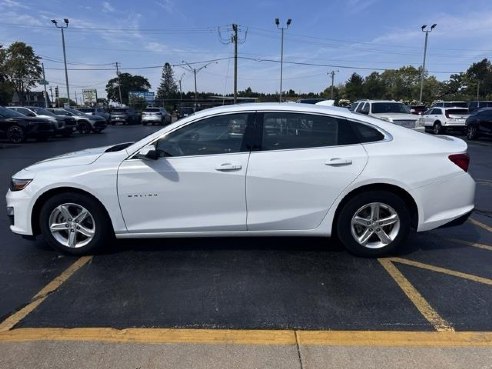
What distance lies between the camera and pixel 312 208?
434 centimetres

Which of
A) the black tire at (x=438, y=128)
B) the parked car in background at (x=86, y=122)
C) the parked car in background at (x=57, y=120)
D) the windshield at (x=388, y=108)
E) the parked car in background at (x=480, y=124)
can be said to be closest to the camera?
the windshield at (x=388, y=108)

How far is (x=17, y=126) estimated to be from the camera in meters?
18.1

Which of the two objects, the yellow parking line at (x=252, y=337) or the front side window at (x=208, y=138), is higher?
the front side window at (x=208, y=138)

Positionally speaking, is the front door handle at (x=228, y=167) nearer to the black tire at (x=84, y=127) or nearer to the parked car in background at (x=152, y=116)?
the black tire at (x=84, y=127)

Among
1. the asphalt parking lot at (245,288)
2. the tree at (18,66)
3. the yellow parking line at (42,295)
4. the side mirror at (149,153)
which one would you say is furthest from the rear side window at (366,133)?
the tree at (18,66)

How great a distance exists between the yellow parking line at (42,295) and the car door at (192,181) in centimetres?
63

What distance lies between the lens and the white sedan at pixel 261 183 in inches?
168

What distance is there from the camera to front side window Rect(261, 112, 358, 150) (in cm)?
436

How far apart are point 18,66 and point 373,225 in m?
74.0

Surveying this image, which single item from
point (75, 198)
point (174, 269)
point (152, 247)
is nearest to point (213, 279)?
point (174, 269)

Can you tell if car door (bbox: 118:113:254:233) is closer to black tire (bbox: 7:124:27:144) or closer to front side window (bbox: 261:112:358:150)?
front side window (bbox: 261:112:358:150)

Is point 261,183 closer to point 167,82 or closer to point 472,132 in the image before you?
point 472,132

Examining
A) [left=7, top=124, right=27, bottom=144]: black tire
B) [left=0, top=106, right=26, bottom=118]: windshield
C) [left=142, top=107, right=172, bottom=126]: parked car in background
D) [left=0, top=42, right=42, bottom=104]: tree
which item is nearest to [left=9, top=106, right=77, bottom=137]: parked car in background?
[left=0, top=106, right=26, bottom=118]: windshield

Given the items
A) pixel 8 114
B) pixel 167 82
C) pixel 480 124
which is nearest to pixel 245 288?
pixel 8 114
